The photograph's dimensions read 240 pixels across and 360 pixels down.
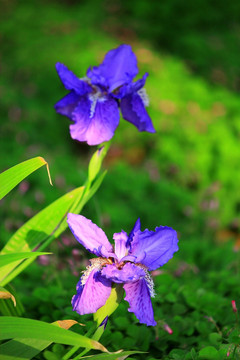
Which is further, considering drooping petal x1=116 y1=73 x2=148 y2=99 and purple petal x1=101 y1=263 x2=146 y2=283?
drooping petal x1=116 y1=73 x2=148 y2=99

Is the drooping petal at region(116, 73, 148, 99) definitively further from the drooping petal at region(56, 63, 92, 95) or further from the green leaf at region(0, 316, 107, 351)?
the green leaf at region(0, 316, 107, 351)

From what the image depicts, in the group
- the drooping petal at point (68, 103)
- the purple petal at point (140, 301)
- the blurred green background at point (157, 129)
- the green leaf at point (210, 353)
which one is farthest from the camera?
the blurred green background at point (157, 129)

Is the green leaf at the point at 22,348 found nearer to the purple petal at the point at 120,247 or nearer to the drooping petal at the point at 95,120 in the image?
the purple petal at the point at 120,247

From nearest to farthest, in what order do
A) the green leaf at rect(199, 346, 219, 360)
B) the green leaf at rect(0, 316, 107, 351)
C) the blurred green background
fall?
the green leaf at rect(0, 316, 107, 351) → the green leaf at rect(199, 346, 219, 360) → the blurred green background

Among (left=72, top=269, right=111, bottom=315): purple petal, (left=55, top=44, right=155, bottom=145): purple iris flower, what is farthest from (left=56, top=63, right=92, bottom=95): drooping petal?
(left=72, top=269, right=111, bottom=315): purple petal

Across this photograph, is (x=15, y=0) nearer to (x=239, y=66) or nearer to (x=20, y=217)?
(x=239, y=66)

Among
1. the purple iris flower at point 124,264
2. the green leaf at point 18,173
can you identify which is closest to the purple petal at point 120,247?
the purple iris flower at point 124,264

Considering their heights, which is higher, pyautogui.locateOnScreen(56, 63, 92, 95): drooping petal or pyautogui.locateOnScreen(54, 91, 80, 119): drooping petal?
pyautogui.locateOnScreen(56, 63, 92, 95): drooping petal

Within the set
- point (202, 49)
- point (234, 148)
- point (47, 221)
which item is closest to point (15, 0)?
point (202, 49)
